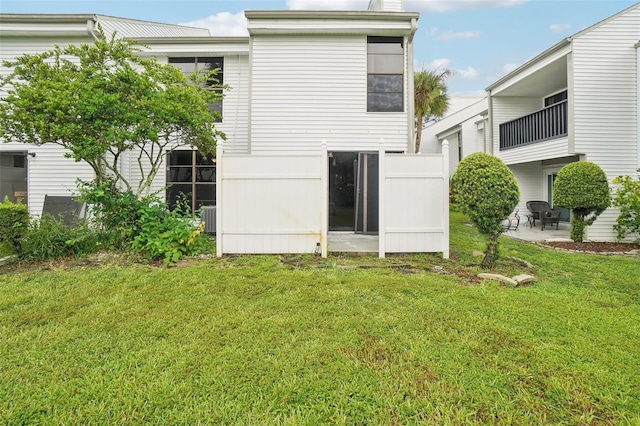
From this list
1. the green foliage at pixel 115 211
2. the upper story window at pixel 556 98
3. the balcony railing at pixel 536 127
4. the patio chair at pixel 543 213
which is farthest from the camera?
the upper story window at pixel 556 98

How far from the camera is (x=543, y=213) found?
408 inches

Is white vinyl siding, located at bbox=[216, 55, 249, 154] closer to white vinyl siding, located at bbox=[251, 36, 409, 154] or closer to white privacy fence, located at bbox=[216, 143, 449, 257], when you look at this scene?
white vinyl siding, located at bbox=[251, 36, 409, 154]

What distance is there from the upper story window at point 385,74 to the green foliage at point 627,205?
544 cm

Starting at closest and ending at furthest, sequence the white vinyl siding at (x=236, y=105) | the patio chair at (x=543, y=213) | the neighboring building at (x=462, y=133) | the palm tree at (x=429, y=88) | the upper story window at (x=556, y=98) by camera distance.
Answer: the white vinyl siding at (x=236, y=105) < the patio chair at (x=543, y=213) < the upper story window at (x=556, y=98) < the neighboring building at (x=462, y=133) < the palm tree at (x=429, y=88)

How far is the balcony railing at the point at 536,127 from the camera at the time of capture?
9500mm

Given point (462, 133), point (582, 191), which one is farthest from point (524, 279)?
point (462, 133)

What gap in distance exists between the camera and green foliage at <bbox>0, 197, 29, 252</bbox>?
204 inches

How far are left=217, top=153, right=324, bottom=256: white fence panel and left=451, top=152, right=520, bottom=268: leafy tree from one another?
2387mm

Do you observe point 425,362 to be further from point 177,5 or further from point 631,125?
point 177,5

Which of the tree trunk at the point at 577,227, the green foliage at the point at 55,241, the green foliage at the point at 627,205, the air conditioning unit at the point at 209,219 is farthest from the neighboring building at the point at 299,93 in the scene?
the green foliage at the point at 627,205

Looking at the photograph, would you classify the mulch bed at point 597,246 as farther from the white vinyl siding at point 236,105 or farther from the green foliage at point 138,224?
the white vinyl siding at point 236,105

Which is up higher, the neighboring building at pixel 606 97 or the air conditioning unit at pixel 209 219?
the neighboring building at pixel 606 97

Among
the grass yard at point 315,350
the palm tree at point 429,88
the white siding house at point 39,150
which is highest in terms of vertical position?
the palm tree at point 429,88

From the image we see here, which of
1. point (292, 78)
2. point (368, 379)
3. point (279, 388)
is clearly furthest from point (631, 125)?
point (279, 388)
